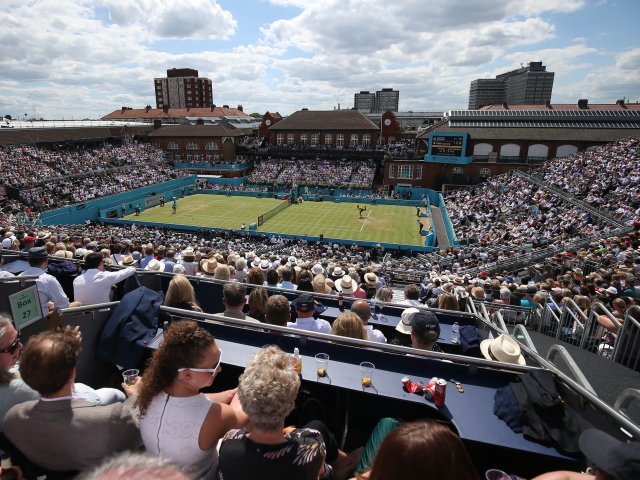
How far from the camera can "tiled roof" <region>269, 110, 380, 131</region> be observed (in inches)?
2498

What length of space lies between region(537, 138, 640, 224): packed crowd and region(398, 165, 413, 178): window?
Result: 627 inches

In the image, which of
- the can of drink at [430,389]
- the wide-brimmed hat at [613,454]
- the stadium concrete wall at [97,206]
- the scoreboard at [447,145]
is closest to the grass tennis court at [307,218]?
the stadium concrete wall at [97,206]

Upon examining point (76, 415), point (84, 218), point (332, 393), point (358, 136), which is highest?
point (358, 136)

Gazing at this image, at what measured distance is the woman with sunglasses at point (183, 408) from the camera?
2.67 meters

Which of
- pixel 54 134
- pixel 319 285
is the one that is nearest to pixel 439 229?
pixel 319 285

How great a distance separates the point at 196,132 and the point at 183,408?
68.3 m

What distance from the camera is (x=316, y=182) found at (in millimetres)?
53844

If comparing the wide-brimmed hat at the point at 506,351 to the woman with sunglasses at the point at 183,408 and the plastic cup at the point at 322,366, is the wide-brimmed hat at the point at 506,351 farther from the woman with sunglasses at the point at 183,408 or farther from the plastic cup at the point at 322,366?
the woman with sunglasses at the point at 183,408

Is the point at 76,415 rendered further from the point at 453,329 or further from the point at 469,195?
the point at 469,195

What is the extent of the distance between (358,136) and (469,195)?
2633 centimetres

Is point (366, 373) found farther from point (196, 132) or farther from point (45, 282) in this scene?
point (196, 132)

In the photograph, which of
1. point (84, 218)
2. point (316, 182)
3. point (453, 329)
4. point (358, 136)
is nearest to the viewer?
point (453, 329)

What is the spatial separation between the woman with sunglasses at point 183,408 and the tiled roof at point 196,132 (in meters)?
64.9

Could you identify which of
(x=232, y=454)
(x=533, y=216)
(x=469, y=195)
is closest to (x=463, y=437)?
(x=232, y=454)
